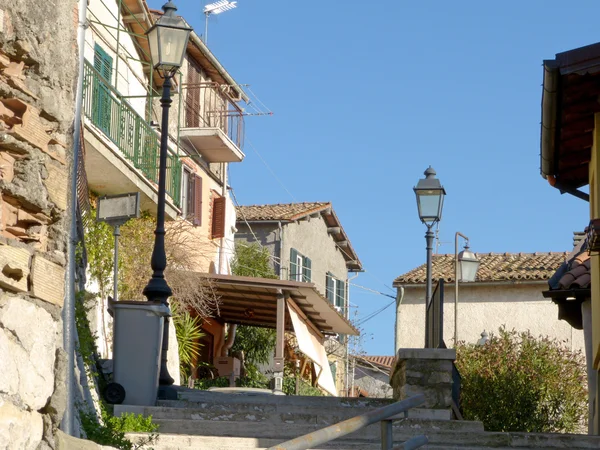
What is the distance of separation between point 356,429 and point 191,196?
21.9 m

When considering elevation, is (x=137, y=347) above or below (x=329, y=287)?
below

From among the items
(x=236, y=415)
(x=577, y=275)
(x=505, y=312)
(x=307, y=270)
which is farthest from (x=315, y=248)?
(x=236, y=415)

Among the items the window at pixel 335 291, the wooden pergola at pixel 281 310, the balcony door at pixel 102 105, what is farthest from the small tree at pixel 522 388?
the window at pixel 335 291

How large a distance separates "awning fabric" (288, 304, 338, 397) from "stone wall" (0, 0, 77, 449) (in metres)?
18.7

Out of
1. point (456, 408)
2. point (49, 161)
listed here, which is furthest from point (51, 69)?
point (456, 408)

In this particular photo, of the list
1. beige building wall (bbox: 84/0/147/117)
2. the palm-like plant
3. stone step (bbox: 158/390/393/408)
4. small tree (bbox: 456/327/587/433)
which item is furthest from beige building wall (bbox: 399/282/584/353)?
stone step (bbox: 158/390/393/408)

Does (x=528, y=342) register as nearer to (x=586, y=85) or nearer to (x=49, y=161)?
(x=586, y=85)

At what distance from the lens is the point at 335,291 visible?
39594mm

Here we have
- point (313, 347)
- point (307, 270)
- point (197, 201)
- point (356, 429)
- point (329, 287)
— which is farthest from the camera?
point (329, 287)

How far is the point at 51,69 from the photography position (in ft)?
12.2

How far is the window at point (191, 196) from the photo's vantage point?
26.8m

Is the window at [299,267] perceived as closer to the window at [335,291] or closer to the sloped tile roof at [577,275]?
the window at [335,291]

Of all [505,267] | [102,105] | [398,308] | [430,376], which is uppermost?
[102,105]

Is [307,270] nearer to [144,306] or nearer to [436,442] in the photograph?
[144,306]
